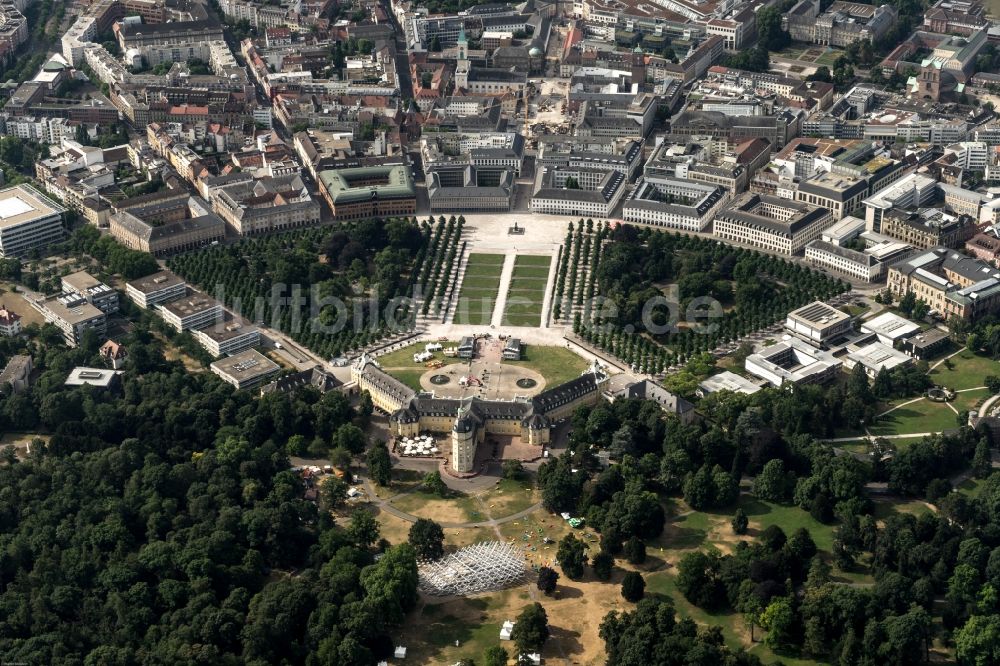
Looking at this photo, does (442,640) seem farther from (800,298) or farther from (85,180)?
(85,180)

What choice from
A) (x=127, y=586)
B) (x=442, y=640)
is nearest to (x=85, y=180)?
(x=127, y=586)

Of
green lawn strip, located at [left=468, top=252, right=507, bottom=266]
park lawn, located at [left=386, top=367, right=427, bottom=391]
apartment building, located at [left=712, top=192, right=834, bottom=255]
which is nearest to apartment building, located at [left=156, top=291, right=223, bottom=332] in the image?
park lawn, located at [left=386, top=367, right=427, bottom=391]

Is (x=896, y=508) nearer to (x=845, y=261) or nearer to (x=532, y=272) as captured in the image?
(x=845, y=261)

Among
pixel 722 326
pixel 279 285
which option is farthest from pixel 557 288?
pixel 279 285

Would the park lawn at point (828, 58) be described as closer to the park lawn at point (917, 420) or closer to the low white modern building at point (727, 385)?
the low white modern building at point (727, 385)

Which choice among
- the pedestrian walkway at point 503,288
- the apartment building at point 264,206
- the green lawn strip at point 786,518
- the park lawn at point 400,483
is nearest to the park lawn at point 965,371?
the green lawn strip at point 786,518

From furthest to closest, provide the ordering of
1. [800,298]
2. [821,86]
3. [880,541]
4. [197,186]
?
[821,86], [197,186], [800,298], [880,541]
